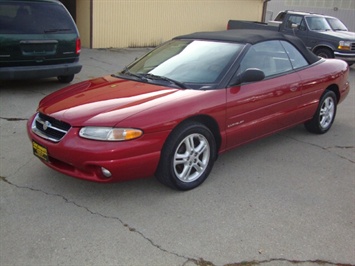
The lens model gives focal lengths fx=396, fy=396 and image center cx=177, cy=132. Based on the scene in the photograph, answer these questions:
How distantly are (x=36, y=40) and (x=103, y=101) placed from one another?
3946mm

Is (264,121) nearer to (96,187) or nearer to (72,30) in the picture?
(96,187)

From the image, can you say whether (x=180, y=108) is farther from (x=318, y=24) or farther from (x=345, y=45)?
(x=318, y=24)

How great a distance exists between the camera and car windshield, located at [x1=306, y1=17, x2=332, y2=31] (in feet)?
43.1

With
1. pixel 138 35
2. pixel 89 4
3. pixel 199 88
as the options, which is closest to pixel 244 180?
pixel 199 88

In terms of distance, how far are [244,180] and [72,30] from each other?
4.96 meters

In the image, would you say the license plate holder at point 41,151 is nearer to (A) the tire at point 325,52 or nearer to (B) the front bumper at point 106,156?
(B) the front bumper at point 106,156

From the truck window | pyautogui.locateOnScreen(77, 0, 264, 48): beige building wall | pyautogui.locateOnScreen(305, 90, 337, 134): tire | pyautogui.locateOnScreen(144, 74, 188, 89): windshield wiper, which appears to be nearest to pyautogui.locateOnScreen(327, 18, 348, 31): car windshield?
the truck window

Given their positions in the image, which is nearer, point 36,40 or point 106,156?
point 106,156

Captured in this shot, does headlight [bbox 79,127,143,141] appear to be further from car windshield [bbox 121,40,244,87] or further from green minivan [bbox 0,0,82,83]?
green minivan [bbox 0,0,82,83]

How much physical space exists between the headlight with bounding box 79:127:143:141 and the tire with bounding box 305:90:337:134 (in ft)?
10.5

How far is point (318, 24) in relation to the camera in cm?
1327

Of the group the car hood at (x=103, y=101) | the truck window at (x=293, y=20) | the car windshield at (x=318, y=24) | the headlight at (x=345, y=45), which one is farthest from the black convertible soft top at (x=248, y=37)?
the truck window at (x=293, y=20)

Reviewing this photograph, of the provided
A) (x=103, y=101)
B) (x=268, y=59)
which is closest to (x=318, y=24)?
(x=268, y=59)

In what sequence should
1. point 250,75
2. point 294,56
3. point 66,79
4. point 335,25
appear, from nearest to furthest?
point 250,75
point 294,56
point 66,79
point 335,25
